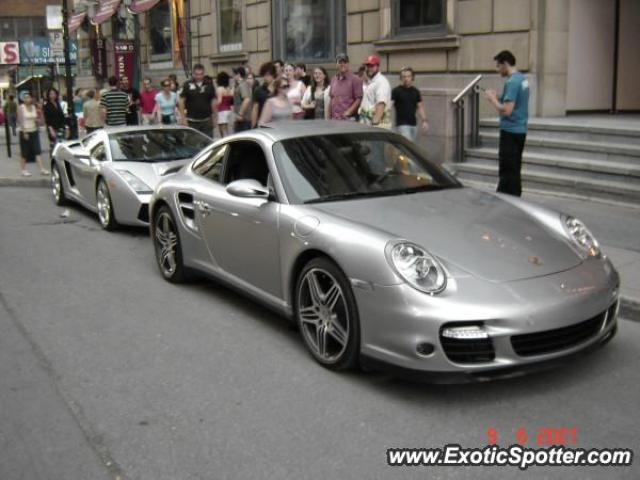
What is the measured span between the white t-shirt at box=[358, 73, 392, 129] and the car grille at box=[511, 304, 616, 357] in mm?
6812

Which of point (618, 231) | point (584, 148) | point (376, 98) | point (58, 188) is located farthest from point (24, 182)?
point (618, 231)

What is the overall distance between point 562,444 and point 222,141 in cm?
386

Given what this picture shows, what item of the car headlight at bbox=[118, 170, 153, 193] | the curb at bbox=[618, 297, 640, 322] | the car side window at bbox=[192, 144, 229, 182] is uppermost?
the car side window at bbox=[192, 144, 229, 182]

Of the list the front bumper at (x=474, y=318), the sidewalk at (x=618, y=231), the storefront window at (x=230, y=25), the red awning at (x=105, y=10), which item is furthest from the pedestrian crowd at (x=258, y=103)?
the red awning at (x=105, y=10)

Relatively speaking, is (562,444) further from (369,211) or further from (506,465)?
(369,211)

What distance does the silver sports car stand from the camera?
374 inches

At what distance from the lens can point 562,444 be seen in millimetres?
3840

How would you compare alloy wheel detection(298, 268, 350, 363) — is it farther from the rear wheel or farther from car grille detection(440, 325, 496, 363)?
the rear wheel

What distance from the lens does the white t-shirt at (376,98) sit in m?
11.0

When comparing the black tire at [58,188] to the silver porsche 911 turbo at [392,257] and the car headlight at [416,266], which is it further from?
the car headlight at [416,266]

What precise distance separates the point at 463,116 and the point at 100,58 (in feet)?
76.2

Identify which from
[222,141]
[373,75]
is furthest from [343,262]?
[373,75]

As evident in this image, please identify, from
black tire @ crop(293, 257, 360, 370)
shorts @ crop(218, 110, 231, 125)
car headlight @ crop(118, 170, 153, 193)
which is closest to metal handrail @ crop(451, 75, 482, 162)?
Answer: car headlight @ crop(118, 170, 153, 193)

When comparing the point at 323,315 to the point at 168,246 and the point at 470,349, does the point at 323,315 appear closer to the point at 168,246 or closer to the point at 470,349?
the point at 470,349
